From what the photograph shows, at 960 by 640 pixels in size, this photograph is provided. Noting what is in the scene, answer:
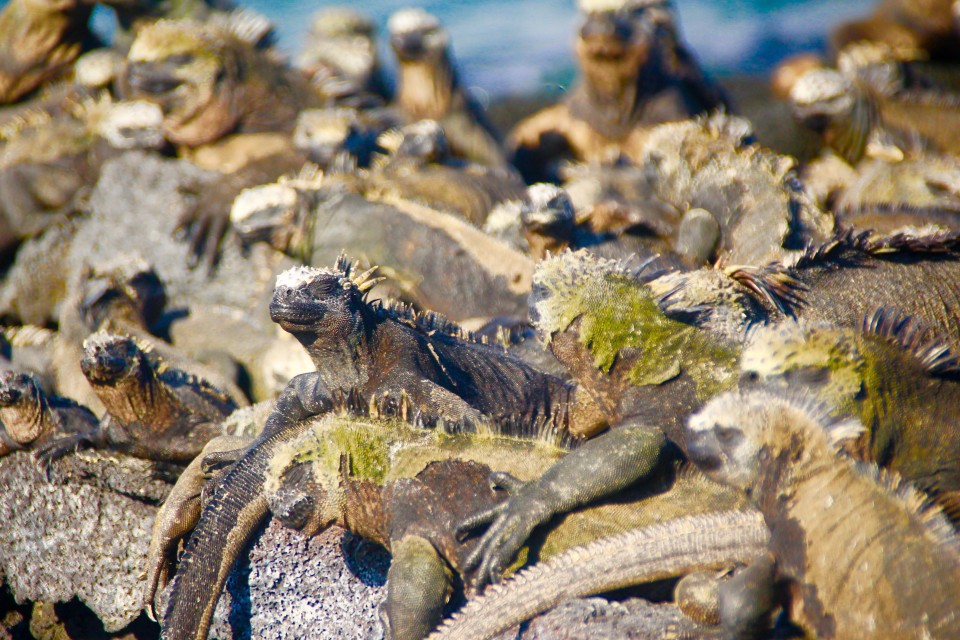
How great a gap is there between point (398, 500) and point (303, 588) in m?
0.61

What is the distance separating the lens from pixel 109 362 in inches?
149

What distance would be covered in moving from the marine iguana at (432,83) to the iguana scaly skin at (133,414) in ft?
11.5

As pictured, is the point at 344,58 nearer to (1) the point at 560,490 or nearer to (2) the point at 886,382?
(1) the point at 560,490

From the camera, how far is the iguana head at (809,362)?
7.79 feet

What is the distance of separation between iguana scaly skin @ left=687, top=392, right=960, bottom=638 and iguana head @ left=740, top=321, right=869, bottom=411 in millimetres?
69

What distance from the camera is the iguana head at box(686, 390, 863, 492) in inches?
90.3

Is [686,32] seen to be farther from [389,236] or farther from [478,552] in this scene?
[478,552]

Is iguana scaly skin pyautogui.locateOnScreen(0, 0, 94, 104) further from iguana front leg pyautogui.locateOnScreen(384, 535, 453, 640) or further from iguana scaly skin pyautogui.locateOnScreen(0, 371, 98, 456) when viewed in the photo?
iguana front leg pyautogui.locateOnScreen(384, 535, 453, 640)

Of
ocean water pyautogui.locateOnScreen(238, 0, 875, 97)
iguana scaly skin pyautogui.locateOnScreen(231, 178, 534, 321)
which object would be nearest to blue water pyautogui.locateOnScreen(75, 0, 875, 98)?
ocean water pyautogui.locateOnScreen(238, 0, 875, 97)

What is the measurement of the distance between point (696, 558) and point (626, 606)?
0.81ft

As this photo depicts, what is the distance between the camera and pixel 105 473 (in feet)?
12.5

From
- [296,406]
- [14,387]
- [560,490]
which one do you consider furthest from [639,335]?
[14,387]

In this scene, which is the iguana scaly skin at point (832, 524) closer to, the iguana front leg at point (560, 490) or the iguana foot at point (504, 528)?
the iguana front leg at point (560, 490)

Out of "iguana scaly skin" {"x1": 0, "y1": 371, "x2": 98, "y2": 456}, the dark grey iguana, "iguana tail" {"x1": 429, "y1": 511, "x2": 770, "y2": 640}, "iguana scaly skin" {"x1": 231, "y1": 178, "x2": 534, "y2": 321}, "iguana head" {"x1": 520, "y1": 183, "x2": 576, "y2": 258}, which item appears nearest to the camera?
"iguana tail" {"x1": 429, "y1": 511, "x2": 770, "y2": 640}
